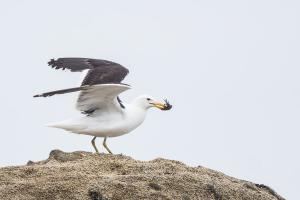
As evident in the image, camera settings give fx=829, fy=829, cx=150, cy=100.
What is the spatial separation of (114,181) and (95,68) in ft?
20.0

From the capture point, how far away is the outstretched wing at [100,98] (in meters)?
14.0

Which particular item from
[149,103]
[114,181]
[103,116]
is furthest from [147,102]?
[114,181]

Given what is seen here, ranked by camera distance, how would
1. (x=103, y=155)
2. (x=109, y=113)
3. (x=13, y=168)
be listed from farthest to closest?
(x=109, y=113) < (x=103, y=155) < (x=13, y=168)

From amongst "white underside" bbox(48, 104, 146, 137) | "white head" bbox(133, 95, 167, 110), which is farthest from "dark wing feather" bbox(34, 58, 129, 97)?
"white head" bbox(133, 95, 167, 110)

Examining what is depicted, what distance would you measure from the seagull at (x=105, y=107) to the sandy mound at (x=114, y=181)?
277 centimetres

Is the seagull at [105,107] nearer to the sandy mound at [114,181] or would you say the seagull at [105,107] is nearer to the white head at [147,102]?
the white head at [147,102]

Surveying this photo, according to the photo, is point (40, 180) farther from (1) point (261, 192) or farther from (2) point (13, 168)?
(1) point (261, 192)

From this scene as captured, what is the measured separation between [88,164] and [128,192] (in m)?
1.11

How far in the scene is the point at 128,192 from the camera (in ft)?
32.3

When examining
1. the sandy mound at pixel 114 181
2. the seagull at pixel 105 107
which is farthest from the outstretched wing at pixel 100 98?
the sandy mound at pixel 114 181

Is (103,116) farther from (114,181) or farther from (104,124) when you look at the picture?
(114,181)

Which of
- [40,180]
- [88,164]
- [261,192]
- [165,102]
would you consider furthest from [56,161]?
[165,102]

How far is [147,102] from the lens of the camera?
16.0m

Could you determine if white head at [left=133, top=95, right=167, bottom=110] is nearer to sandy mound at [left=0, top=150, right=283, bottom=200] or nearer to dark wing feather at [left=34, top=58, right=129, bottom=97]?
dark wing feather at [left=34, top=58, right=129, bottom=97]
